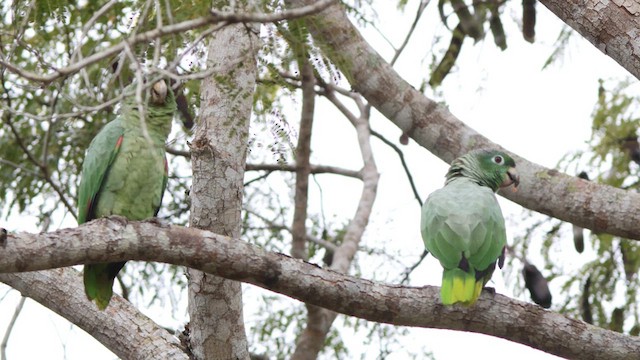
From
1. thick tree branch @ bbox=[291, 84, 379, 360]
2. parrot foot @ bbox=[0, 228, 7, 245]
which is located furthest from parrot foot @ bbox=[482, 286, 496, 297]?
parrot foot @ bbox=[0, 228, 7, 245]

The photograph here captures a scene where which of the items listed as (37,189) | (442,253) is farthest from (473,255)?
(37,189)

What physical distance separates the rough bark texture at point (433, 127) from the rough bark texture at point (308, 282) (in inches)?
33.6

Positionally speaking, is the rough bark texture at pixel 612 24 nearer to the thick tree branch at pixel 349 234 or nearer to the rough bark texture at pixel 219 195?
the rough bark texture at pixel 219 195

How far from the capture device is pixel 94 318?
4.55 metres

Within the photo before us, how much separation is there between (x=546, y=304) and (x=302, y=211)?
1.50 m

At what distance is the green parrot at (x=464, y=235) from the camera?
4078mm

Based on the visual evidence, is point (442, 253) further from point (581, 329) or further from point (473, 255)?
point (581, 329)

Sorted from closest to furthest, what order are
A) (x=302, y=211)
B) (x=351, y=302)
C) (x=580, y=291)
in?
(x=351, y=302) → (x=302, y=211) → (x=580, y=291)

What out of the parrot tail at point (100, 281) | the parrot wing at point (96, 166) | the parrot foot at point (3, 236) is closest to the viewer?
the parrot foot at point (3, 236)

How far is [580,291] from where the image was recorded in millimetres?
6297

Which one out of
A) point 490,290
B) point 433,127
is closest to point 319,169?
point 433,127

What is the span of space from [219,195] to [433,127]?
1376 millimetres

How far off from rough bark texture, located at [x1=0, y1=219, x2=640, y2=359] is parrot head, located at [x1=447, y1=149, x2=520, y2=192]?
3.05ft

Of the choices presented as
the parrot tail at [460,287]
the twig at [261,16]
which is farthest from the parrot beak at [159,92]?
the twig at [261,16]
